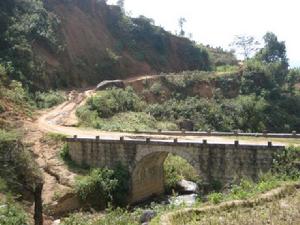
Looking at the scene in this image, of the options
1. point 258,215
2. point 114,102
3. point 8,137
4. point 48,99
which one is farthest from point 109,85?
point 258,215

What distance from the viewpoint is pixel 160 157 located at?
28.7 metres

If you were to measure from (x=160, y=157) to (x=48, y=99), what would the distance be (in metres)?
14.7

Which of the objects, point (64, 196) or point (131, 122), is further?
point (131, 122)

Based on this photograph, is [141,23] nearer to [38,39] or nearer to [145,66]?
[145,66]

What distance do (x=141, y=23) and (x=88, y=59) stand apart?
14876mm

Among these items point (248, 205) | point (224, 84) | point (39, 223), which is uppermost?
point (224, 84)

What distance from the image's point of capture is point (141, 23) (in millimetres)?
65500

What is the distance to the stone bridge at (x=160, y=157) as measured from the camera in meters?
22.2

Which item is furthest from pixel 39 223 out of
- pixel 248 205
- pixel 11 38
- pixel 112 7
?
pixel 112 7

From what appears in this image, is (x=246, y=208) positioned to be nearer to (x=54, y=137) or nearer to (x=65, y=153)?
(x=65, y=153)

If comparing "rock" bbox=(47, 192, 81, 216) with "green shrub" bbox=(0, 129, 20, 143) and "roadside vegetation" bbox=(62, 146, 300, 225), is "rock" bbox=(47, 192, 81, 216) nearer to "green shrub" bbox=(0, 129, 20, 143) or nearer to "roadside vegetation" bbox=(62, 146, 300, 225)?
"green shrub" bbox=(0, 129, 20, 143)

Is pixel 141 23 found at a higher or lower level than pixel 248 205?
higher

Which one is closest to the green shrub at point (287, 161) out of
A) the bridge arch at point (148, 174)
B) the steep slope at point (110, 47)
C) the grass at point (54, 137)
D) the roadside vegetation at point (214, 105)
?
the bridge arch at point (148, 174)

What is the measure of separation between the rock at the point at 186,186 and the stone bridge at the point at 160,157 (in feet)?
4.14
